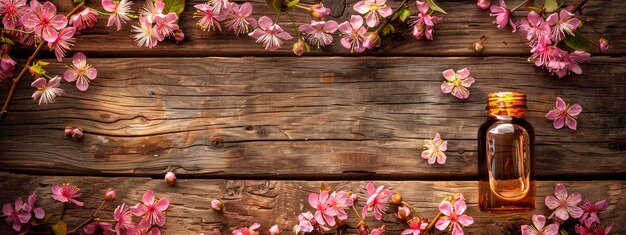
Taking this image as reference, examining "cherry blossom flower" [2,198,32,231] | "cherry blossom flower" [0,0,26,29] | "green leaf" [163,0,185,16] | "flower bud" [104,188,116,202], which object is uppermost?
"cherry blossom flower" [0,0,26,29]

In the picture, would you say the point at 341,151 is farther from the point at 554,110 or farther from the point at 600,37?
the point at 600,37

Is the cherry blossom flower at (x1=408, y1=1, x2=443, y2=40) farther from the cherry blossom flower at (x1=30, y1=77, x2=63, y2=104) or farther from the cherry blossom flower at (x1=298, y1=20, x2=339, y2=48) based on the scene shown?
the cherry blossom flower at (x1=30, y1=77, x2=63, y2=104)

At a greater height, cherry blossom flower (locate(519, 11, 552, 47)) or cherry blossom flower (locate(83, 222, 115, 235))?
cherry blossom flower (locate(519, 11, 552, 47))

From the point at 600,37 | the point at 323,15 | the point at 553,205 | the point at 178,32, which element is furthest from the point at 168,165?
the point at 600,37

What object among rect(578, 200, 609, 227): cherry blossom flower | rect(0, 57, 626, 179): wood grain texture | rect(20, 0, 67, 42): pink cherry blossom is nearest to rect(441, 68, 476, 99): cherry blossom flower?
rect(0, 57, 626, 179): wood grain texture

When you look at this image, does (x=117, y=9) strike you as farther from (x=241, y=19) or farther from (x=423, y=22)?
(x=423, y=22)

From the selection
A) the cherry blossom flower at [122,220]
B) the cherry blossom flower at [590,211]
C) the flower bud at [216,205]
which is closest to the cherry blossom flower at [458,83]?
the cherry blossom flower at [590,211]

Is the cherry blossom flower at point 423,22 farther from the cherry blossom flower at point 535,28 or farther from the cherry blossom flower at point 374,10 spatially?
the cherry blossom flower at point 535,28
